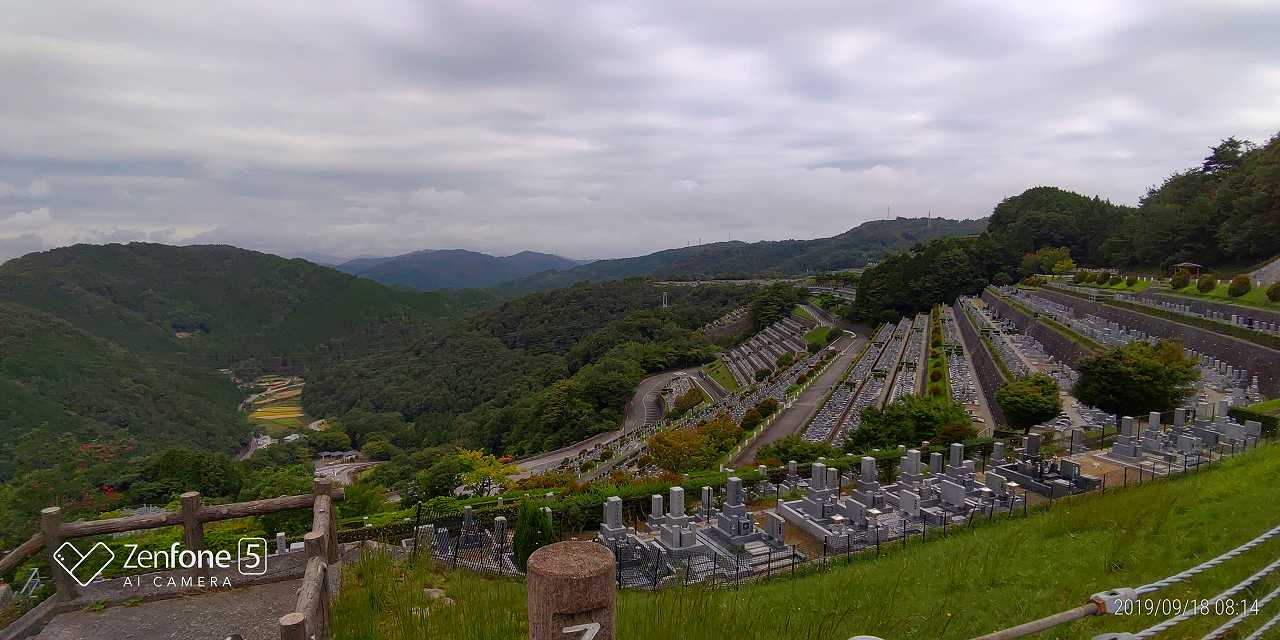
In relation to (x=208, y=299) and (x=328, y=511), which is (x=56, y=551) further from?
(x=208, y=299)

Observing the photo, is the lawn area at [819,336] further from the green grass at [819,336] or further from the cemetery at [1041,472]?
the cemetery at [1041,472]

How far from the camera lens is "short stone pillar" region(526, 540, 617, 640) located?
2.06 m

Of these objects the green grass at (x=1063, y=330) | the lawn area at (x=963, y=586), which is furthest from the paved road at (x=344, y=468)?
the green grass at (x=1063, y=330)

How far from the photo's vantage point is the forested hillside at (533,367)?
4141 cm

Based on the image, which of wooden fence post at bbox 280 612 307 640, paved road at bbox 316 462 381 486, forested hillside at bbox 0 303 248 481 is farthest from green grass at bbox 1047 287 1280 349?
forested hillside at bbox 0 303 248 481

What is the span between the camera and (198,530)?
548cm

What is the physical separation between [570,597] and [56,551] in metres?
5.63

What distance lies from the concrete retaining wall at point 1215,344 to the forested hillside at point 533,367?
26.6 m

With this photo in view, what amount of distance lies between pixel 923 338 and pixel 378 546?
3454 centimetres

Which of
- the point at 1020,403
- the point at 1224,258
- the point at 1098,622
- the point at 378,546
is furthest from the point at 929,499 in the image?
the point at 1224,258

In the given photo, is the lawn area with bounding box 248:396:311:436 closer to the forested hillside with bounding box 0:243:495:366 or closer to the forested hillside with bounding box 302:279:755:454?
the forested hillside with bounding box 302:279:755:454

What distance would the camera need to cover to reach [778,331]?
52.4m

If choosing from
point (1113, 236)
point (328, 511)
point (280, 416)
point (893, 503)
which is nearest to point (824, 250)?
point (1113, 236)

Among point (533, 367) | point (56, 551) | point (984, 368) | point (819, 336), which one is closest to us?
point (56, 551)
